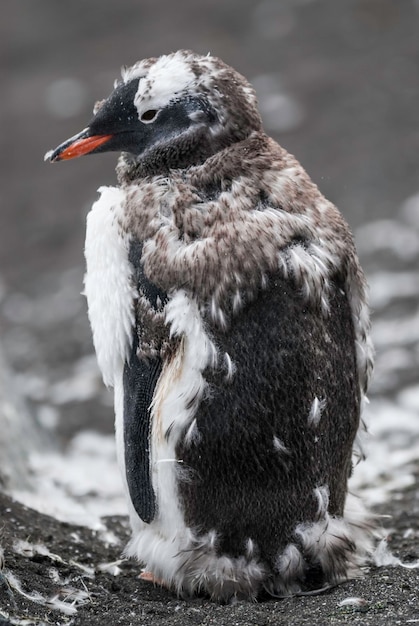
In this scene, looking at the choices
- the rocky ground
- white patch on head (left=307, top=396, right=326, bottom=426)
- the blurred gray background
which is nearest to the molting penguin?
white patch on head (left=307, top=396, right=326, bottom=426)

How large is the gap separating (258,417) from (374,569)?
0.79 m

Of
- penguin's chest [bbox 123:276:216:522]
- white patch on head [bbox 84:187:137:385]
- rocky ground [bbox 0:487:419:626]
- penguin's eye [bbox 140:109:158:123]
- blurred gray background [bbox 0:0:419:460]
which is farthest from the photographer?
blurred gray background [bbox 0:0:419:460]

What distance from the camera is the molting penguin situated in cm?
298

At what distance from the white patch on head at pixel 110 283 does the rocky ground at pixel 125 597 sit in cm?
70

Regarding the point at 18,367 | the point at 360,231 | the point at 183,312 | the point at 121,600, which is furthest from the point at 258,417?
the point at 360,231

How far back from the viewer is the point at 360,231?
316 inches

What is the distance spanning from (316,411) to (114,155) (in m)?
7.07

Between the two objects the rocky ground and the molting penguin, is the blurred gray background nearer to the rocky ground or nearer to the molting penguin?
the rocky ground

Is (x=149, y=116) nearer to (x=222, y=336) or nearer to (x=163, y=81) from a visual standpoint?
(x=163, y=81)

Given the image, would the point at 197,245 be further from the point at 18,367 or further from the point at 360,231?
the point at 360,231

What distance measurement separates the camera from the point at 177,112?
3148 millimetres

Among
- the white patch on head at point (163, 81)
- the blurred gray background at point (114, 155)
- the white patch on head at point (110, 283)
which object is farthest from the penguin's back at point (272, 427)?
the blurred gray background at point (114, 155)

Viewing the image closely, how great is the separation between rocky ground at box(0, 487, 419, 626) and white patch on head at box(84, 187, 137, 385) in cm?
70

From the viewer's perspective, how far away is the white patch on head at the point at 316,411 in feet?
9.98
